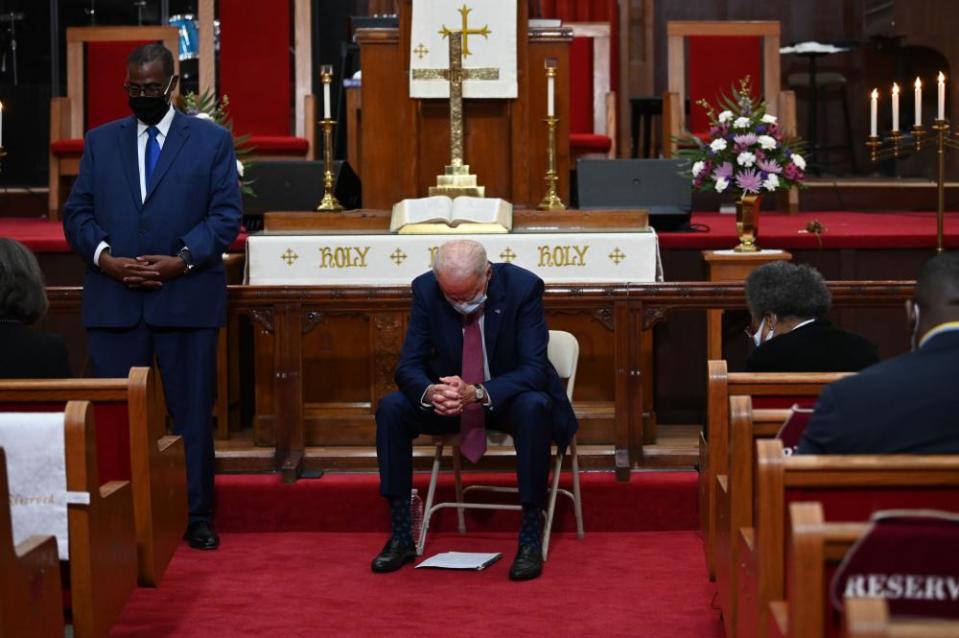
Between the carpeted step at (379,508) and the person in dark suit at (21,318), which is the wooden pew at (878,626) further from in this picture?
the carpeted step at (379,508)

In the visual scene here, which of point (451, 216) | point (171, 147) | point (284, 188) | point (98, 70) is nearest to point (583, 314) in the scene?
point (451, 216)

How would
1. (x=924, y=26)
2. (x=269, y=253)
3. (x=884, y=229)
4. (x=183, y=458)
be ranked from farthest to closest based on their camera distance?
(x=924, y=26), (x=884, y=229), (x=269, y=253), (x=183, y=458)

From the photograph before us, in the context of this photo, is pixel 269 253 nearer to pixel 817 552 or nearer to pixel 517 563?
pixel 517 563

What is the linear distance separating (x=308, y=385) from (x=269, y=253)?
0.59m

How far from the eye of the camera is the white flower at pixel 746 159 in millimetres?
6930

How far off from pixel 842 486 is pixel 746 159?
4.05m

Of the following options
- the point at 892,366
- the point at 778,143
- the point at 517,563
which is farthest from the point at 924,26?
the point at 892,366

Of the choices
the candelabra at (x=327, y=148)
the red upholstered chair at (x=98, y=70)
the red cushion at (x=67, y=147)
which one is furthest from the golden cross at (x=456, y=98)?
the red upholstered chair at (x=98, y=70)

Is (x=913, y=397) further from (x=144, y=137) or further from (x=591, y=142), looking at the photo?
(x=591, y=142)

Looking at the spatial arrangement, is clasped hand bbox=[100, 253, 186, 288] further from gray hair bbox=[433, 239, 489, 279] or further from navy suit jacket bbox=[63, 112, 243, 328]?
gray hair bbox=[433, 239, 489, 279]

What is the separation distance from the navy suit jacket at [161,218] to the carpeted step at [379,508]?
807mm

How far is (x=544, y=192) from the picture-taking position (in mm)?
7352

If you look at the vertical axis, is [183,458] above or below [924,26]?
below

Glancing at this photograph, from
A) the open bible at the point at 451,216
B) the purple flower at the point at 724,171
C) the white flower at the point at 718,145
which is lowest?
the open bible at the point at 451,216
